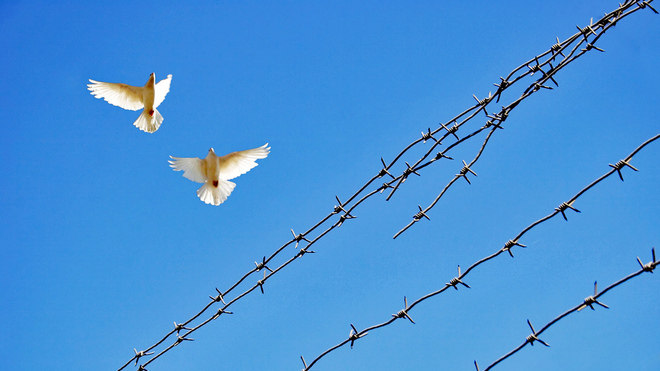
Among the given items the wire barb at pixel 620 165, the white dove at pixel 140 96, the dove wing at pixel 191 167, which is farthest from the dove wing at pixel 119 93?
the wire barb at pixel 620 165

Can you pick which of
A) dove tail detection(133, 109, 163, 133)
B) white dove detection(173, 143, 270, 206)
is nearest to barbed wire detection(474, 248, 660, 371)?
white dove detection(173, 143, 270, 206)

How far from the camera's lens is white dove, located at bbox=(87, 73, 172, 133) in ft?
20.8

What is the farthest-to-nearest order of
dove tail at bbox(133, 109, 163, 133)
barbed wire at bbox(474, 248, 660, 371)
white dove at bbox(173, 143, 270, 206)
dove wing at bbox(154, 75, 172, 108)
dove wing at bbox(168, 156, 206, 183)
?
dove wing at bbox(154, 75, 172, 108) < dove tail at bbox(133, 109, 163, 133) < white dove at bbox(173, 143, 270, 206) < dove wing at bbox(168, 156, 206, 183) < barbed wire at bbox(474, 248, 660, 371)

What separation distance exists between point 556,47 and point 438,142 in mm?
690

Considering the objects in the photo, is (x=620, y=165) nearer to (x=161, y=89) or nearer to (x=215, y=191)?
(x=215, y=191)

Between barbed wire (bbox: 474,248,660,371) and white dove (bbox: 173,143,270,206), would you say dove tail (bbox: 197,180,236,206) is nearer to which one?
white dove (bbox: 173,143,270,206)

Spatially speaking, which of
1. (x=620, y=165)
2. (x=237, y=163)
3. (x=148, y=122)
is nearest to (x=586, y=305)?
(x=620, y=165)

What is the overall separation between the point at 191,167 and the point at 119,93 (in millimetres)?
1804

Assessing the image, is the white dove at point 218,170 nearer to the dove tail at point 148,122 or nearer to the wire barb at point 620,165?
the dove tail at point 148,122

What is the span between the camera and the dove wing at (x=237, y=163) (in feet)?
17.6

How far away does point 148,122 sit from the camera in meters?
6.36

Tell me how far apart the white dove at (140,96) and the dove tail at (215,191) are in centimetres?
129

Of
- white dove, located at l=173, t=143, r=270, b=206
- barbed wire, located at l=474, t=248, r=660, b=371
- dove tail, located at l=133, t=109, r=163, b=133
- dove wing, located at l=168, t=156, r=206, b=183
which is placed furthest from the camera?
dove tail, located at l=133, t=109, r=163, b=133

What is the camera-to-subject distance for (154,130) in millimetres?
6309
